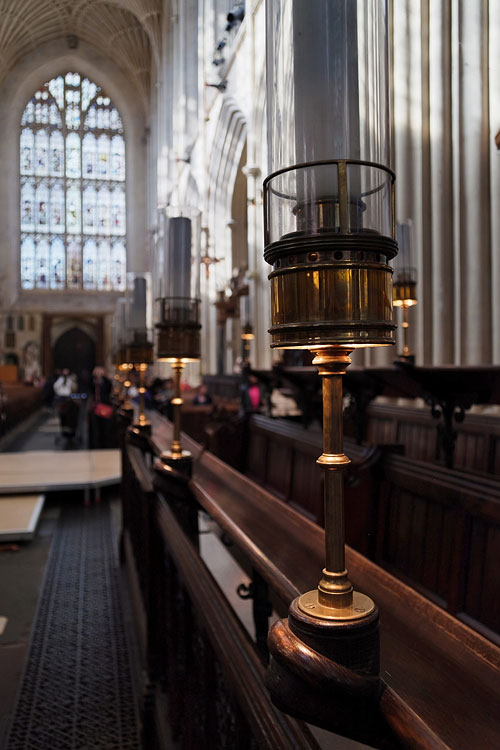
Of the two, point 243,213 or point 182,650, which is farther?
point 243,213

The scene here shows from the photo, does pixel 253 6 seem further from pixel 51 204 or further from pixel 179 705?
pixel 51 204

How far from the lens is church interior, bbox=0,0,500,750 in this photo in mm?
604

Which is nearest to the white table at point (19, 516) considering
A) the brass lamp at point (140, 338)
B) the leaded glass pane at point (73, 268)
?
the brass lamp at point (140, 338)

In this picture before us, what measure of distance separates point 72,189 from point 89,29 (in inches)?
214

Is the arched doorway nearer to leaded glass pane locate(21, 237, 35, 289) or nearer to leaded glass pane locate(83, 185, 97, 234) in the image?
leaded glass pane locate(21, 237, 35, 289)

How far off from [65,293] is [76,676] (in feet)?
66.0

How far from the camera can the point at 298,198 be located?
621mm

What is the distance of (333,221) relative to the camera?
1.97 ft

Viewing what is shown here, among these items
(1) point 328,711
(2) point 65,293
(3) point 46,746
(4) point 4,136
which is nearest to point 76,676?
(3) point 46,746

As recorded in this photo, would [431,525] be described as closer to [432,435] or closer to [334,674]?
[334,674]

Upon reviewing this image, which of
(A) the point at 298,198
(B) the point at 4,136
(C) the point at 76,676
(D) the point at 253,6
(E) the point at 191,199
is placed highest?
(B) the point at 4,136

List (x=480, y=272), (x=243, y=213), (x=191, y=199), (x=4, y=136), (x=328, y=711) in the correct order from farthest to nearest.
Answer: (x=4, y=136), (x=191, y=199), (x=243, y=213), (x=480, y=272), (x=328, y=711)

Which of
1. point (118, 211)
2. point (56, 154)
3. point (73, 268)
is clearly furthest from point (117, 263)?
point (56, 154)

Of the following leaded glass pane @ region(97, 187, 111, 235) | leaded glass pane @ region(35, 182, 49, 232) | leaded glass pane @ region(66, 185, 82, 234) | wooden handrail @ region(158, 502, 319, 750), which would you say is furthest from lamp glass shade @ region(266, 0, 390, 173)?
leaded glass pane @ region(35, 182, 49, 232)
